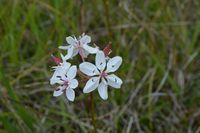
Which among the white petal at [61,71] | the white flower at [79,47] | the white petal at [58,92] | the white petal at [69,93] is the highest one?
the white flower at [79,47]

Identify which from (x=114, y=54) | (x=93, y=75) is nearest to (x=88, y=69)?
(x=93, y=75)

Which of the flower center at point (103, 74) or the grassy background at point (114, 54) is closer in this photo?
the flower center at point (103, 74)

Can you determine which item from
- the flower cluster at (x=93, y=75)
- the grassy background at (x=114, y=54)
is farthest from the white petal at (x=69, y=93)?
the grassy background at (x=114, y=54)

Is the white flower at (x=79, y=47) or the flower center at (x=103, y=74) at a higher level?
the white flower at (x=79, y=47)

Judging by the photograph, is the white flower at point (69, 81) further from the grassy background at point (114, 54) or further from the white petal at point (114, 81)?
the grassy background at point (114, 54)

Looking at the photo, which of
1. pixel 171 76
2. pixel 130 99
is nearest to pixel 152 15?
pixel 171 76

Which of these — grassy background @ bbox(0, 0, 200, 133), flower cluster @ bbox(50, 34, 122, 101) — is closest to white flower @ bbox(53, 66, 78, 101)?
flower cluster @ bbox(50, 34, 122, 101)

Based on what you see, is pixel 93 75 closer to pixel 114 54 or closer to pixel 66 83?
pixel 66 83
